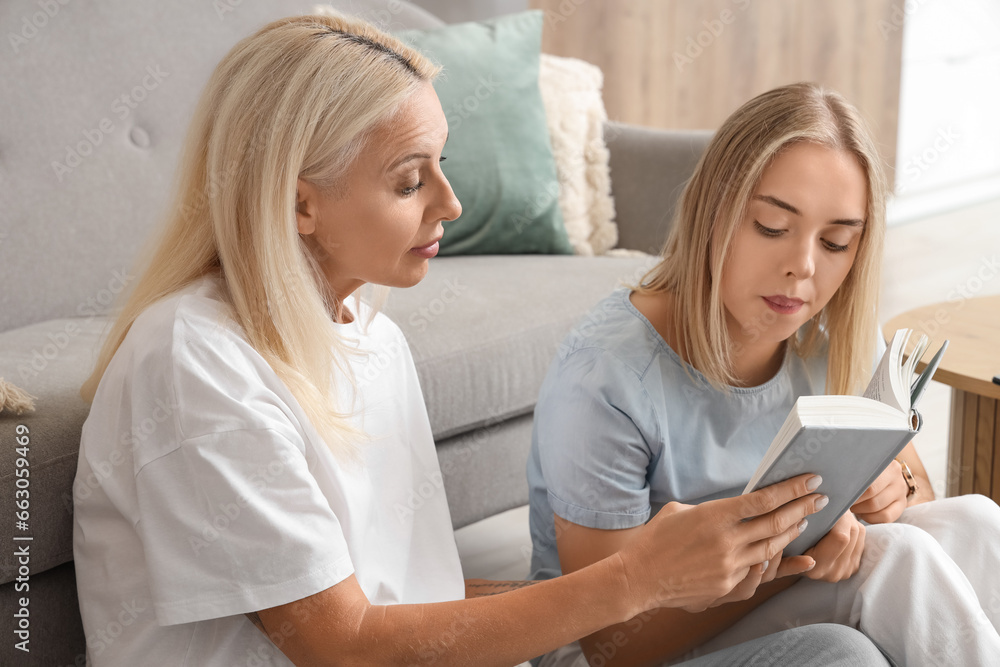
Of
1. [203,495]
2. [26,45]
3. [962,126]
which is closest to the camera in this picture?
[203,495]

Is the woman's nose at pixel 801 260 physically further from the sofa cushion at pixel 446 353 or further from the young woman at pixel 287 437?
the sofa cushion at pixel 446 353

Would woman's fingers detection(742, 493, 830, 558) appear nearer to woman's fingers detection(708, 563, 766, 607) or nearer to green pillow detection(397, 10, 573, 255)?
woman's fingers detection(708, 563, 766, 607)

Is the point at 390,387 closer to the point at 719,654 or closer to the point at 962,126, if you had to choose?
the point at 719,654

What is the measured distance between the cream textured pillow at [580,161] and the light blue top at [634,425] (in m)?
1.03

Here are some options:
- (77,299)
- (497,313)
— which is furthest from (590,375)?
(77,299)

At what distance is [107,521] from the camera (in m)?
0.87

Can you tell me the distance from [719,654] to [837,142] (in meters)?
0.59

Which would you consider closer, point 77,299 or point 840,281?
point 840,281

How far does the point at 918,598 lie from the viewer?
93cm

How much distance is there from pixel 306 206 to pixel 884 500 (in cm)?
79
